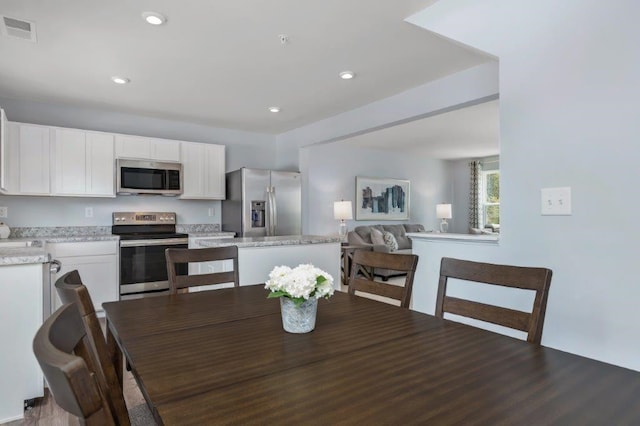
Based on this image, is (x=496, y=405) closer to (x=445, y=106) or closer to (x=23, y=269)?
(x=23, y=269)

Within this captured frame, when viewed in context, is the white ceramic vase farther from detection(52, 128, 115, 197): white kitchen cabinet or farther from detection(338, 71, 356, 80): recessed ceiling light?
detection(52, 128, 115, 197): white kitchen cabinet

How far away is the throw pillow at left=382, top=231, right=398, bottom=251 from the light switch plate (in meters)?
4.68

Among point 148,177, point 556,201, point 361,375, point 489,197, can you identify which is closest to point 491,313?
point 361,375

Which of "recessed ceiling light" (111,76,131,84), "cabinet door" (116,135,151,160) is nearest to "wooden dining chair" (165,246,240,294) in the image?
"recessed ceiling light" (111,76,131,84)

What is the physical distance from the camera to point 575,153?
5.81 feet

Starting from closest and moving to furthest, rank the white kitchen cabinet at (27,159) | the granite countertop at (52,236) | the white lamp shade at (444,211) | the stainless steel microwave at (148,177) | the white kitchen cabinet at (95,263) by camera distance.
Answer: the granite countertop at (52,236)
the white kitchen cabinet at (27,159)
the white kitchen cabinet at (95,263)
the stainless steel microwave at (148,177)
the white lamp shade at (444,211)

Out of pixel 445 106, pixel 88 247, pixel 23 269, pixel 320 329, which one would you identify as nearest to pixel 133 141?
pixel 88 247

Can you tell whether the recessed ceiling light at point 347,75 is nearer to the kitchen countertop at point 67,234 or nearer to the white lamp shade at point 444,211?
the kitchen countertop at point 67,234

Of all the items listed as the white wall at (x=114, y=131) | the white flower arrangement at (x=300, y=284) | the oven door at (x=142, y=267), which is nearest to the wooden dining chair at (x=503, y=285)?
the white flower arrangement at (x=300, y=284)

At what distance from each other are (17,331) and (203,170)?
3.08 meters

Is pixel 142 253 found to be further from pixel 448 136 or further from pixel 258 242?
pixel 448 136

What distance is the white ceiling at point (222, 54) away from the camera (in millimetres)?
2266

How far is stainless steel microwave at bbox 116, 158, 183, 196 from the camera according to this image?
4.27 m

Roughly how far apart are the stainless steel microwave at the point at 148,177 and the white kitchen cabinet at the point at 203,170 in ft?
0.44
